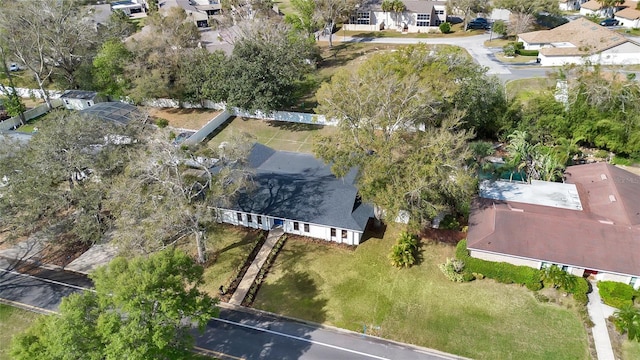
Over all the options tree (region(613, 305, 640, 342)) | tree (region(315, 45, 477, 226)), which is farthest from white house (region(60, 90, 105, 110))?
tree (region(613, 305, 640, 342))

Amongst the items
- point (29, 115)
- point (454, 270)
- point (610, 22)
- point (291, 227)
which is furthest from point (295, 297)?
point (610, 22)

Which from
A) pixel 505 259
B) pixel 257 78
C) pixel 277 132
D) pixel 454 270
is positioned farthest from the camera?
pixel 277 132

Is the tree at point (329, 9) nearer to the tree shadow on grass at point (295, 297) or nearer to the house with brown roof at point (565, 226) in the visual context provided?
the house with brown roof at point (565, 226)

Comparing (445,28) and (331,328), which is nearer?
(331,328)

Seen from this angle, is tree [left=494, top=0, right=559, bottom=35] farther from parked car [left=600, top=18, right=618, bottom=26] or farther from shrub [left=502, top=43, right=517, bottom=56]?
parked car [left=600, top=18, right=618, bottom=26]

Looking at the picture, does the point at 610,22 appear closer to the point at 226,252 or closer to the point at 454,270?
the point at 454,270

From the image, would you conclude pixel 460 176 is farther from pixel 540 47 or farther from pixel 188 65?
pixel 540 47

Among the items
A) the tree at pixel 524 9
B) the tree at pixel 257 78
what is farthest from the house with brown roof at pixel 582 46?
the tree at pixel 257 78

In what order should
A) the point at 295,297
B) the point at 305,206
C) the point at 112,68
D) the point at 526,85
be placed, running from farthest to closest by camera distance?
the point at 112,68
the point at 526,85
the point at 305,206
the point at 295,297
